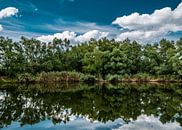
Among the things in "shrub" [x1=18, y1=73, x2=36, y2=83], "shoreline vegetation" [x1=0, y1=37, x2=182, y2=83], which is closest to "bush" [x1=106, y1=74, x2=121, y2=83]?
"shoreline vegetation" [x1=0, y1=37, x2=182, y2=83]

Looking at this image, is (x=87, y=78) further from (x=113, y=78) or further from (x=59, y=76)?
(x=59, y=76)

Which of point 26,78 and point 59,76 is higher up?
point 59,76

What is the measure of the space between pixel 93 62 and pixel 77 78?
516 cm

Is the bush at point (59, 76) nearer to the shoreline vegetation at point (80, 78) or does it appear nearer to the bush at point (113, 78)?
the shoreline vegetation at point (80, 78)

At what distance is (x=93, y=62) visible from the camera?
191ft

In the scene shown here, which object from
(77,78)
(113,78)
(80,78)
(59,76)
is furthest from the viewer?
(113,78)

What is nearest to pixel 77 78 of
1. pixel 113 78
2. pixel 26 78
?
pixel 113 78

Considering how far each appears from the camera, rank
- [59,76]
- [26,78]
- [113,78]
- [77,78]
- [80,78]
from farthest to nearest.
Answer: [113,78] → [77,78] → [80,78] → [59,76] → [26,78]

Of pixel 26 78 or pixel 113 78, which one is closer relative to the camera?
pixel 26 78

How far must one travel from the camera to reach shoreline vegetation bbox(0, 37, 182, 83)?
54.4 m

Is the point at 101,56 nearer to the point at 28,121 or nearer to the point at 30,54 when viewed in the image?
the point at 30,54

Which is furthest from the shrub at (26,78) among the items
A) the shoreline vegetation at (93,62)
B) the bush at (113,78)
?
the bush at (113,78)

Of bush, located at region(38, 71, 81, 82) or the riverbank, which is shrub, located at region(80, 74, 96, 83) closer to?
the riverbank

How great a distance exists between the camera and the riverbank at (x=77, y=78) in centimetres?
5281
